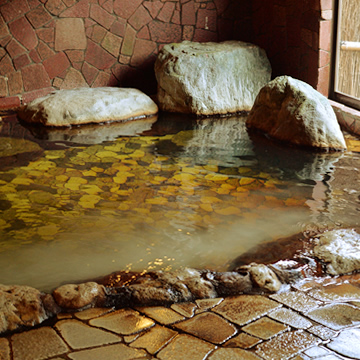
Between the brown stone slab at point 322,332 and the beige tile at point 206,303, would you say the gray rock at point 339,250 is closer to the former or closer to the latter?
the brown stone slab at point 322,332

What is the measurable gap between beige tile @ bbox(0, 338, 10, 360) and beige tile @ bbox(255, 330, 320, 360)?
3.41ft

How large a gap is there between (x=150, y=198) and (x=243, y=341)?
188 cm

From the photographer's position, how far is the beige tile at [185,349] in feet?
6.50

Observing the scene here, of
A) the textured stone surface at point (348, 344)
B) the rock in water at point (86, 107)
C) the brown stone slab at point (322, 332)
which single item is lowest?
the brown stone slab at point (322, 332)

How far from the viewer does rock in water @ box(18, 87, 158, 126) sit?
241 inches

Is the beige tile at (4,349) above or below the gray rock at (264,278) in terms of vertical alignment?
below

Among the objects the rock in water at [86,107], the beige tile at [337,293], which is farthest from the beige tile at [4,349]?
the rock in water at [86,107]

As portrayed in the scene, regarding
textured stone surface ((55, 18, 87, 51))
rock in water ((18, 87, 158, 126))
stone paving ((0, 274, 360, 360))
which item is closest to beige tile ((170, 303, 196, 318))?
stone paving ((0, 274, 360, 360))

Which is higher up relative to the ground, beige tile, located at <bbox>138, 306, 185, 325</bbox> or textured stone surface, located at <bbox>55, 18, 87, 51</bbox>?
textured stone surface, located at <bbox>55, 18, 87, 51</bbox>

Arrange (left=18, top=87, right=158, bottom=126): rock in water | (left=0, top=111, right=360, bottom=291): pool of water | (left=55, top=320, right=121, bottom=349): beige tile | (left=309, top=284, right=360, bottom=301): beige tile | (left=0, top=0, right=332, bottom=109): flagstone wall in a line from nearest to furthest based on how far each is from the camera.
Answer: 1. (left=55, top=320, right=121, bottom=349): beige tile
2. (left=309, top=284, right=360, bottom=301): beige tile
3. (left=0, top=111, right=360, bottom=291): pool of water
4. (left=18, top=87, right=158, bottom=126): rock in water
5. (left=0, top=0, right=332, bottom=109): flagstone wall

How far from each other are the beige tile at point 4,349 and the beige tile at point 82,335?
0.74 feet

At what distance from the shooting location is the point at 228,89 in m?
6.92

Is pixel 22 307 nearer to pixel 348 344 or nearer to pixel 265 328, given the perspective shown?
pixel 265 328

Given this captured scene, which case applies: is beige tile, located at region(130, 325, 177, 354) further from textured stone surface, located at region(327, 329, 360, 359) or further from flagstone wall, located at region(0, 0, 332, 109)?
flagstone wall, located at region(0, 0, 332, 109)
